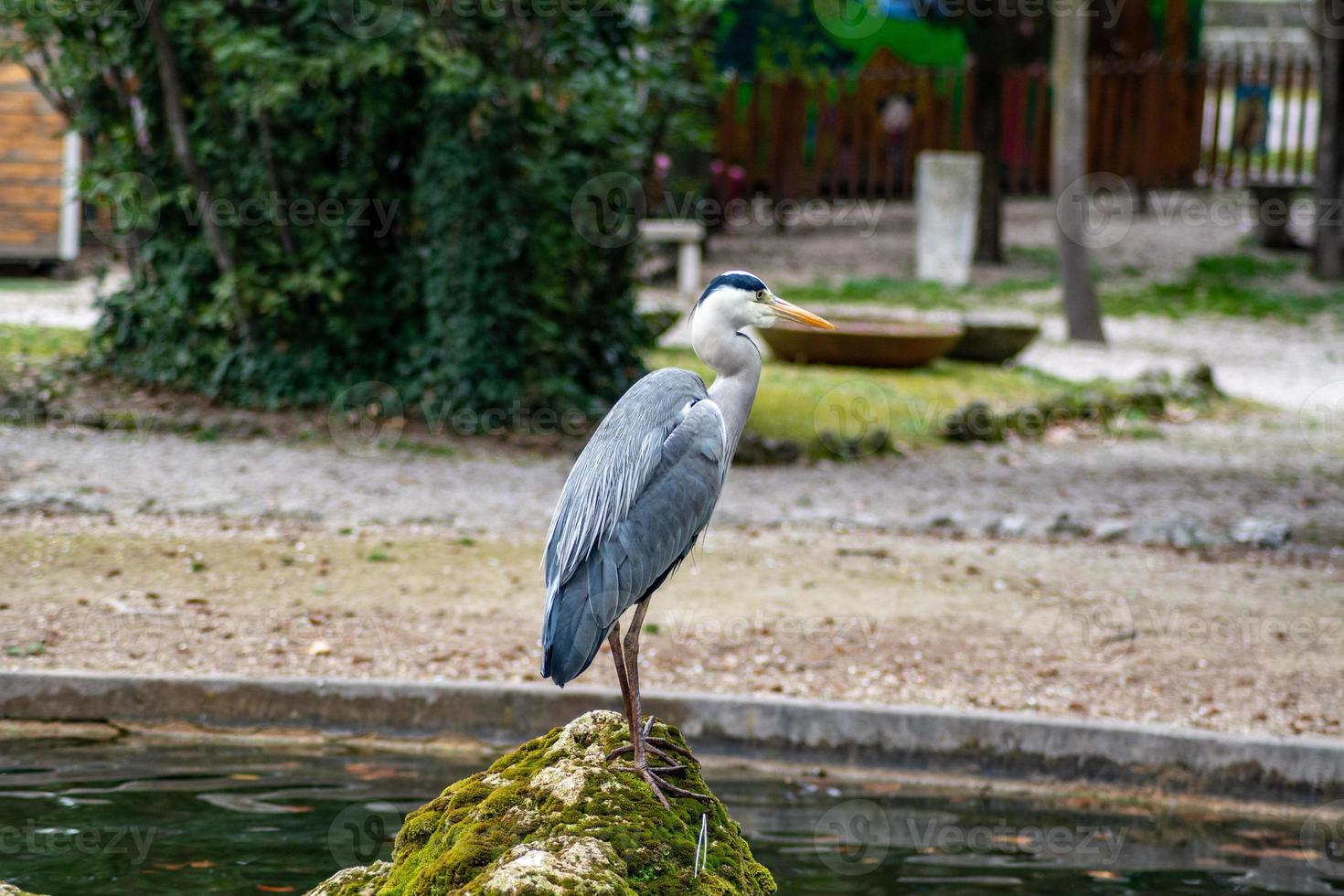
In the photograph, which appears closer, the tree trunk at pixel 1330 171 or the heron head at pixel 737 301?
the heron head at pixel 737 301

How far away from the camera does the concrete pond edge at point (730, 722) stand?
19.4 feet

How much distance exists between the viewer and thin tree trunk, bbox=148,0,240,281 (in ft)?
35.5

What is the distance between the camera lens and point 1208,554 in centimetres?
912

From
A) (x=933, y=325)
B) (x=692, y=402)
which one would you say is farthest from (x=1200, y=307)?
(x=692, y=402)

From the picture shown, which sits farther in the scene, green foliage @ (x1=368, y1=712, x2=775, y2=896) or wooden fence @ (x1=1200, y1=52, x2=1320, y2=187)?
wooden fence @ (x1=1200, y1=52, x2=1320, y2=187)

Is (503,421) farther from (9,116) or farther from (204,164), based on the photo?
(9,116)

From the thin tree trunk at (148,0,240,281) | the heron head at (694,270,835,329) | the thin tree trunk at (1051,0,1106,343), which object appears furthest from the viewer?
the thin tree trunk at (1051,0,1106,343)

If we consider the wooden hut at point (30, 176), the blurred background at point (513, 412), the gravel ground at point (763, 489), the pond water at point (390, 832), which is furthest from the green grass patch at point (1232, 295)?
the pond water at point (390, 832)

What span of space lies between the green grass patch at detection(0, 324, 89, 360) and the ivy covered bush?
746mm

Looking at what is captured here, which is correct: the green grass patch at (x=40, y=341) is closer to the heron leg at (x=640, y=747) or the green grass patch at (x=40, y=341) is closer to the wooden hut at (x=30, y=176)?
the wooden hut at (x=30, y=176)

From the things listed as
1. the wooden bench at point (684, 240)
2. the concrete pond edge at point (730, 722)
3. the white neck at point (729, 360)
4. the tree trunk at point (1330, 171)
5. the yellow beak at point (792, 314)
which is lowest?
the concrete pond edge at point (730, 722)

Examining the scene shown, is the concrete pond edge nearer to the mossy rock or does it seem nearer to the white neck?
the mossy rock

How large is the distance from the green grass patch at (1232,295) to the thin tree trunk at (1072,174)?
252 centimetres

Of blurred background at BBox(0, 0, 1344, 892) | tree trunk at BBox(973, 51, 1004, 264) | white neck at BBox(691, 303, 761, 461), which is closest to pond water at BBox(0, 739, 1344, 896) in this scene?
blurred background at BBox(0, 0, 1344, 892)
